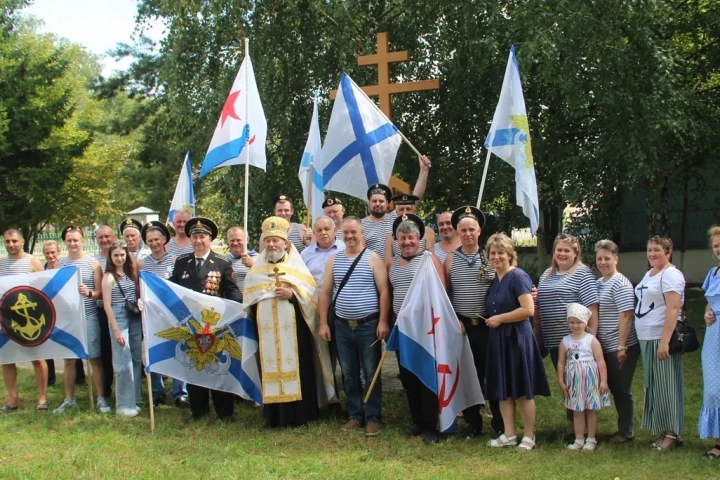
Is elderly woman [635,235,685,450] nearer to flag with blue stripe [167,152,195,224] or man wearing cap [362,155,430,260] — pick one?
man wearing cap [362,155,430,260]

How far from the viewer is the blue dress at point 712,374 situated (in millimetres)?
4941

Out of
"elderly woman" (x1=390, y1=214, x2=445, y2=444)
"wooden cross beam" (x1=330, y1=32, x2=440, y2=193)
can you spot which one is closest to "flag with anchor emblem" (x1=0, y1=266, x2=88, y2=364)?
"elderly woman" (x1=390, y1=214, x2=445, y2=444)

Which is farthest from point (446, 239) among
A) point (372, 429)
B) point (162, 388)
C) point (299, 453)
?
point (162, 388)

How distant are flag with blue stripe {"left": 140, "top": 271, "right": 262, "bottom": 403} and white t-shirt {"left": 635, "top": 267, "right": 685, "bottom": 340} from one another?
10.4 ft

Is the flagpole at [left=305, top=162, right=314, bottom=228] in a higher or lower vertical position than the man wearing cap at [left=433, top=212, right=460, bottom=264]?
higher

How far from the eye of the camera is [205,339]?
638 cm

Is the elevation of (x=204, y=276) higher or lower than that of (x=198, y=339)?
higher

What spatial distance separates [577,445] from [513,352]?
830 mm

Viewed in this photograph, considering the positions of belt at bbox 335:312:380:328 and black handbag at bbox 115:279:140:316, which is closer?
belt at bbox 335:312:380:328

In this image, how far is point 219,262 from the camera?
649 centimetres

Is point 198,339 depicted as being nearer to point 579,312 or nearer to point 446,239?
point 446,239

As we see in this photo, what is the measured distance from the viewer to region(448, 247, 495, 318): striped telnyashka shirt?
5484 millimetres

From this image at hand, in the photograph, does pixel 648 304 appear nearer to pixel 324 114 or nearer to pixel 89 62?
pixel 324 114

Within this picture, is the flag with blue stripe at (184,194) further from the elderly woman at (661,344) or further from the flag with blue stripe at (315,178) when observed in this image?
the elderly woman at (661,344)
